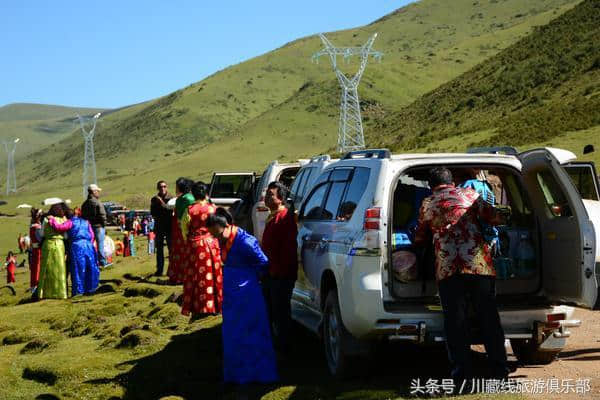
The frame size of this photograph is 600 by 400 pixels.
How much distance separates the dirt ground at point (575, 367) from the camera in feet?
25.9

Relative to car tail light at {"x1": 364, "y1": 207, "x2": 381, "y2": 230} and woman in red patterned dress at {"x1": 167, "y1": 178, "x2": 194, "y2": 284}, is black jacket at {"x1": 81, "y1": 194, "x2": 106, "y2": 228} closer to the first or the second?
woman in red patterned dress at {"x1": 167, "y1": 178, "x2": 194, "y2": 284}

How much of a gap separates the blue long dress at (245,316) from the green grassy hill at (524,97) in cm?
3854

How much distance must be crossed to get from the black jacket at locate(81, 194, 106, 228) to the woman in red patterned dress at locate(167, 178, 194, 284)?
238 cm

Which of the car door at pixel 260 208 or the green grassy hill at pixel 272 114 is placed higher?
the green grassy hill at pixel 272 114

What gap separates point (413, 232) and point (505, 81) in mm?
66771

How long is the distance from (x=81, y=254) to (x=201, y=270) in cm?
585

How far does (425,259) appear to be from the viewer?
8.10 m

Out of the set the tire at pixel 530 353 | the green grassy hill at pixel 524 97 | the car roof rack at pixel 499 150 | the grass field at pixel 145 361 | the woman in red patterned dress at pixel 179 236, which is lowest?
the grass field at pixel 145 361

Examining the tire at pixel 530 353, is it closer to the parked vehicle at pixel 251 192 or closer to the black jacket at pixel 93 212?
the parked vehicle at pixel 251 192

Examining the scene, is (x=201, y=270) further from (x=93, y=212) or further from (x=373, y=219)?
(x=93, y=212)

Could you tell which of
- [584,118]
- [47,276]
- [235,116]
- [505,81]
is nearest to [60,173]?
[235,116]

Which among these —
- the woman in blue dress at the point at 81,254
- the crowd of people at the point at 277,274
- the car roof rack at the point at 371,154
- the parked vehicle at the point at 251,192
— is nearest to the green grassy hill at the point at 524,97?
the parked vehicle at the point at 251,192

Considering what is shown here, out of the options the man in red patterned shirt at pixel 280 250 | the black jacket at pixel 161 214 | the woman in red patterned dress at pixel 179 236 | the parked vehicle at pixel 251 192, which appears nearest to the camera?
the man in red patterned shirt at pixel 280 250

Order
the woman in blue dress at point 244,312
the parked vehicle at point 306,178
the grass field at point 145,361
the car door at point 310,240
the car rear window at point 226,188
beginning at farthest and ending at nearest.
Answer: the car rear window at point 226,188 → the parked vehicle at point 306,178 → the car door at point 310,240 → the grass field at point 145,361 → the woman in blue dress at point 244,312
